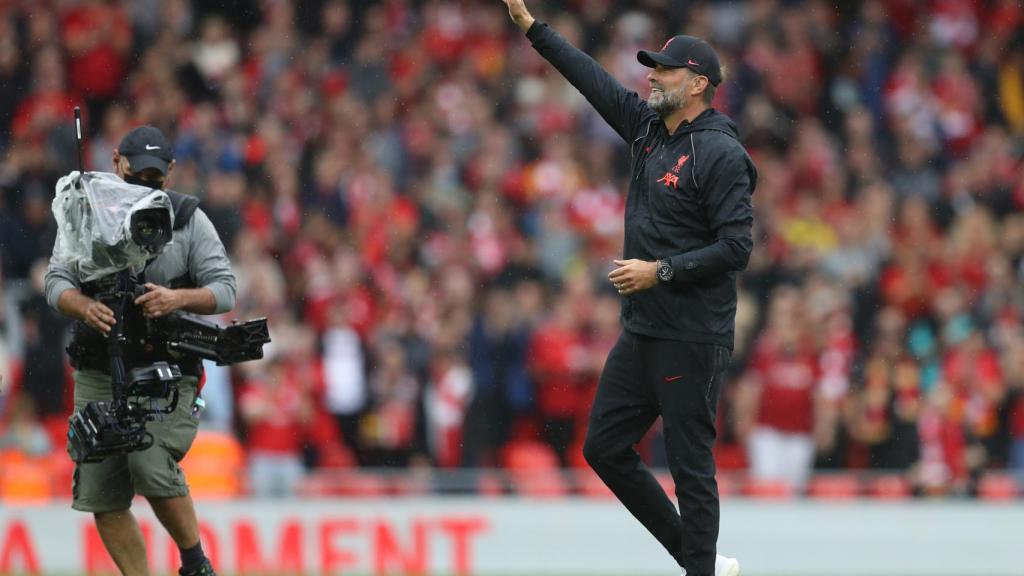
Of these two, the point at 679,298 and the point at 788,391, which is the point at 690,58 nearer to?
the point at 679,298

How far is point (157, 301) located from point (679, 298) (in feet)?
7.41

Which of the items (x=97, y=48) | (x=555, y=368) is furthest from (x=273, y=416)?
(x=97, y=48)

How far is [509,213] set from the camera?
16.4 metres

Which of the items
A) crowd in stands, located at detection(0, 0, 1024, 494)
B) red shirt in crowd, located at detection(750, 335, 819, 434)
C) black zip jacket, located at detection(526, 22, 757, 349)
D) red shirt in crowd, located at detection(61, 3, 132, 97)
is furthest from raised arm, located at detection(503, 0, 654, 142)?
red shirt in crowd, located at detection(61, 3, 132, 97)

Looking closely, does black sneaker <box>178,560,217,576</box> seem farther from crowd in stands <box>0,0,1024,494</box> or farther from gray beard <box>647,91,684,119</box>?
crowd in stands <box>0,0,1024,494</box>

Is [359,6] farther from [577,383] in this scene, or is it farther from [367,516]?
[367,516]

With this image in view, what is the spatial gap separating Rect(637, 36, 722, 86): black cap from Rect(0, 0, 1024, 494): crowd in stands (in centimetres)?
605

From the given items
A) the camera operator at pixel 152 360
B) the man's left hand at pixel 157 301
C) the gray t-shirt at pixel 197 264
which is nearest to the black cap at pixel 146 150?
the camera operator at pixel 152 360

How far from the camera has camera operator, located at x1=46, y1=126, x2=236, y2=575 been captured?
755 centimetres

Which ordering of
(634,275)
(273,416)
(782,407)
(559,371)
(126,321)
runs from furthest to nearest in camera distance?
(559,371)
(782,407)
(273,416)
(126,321)
(634,275)

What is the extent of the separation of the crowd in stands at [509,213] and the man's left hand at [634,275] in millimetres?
6089

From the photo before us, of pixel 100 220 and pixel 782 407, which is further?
pixel 782 407

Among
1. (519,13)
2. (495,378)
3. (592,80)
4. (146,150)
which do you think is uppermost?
(519,13)

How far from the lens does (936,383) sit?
1408cm
